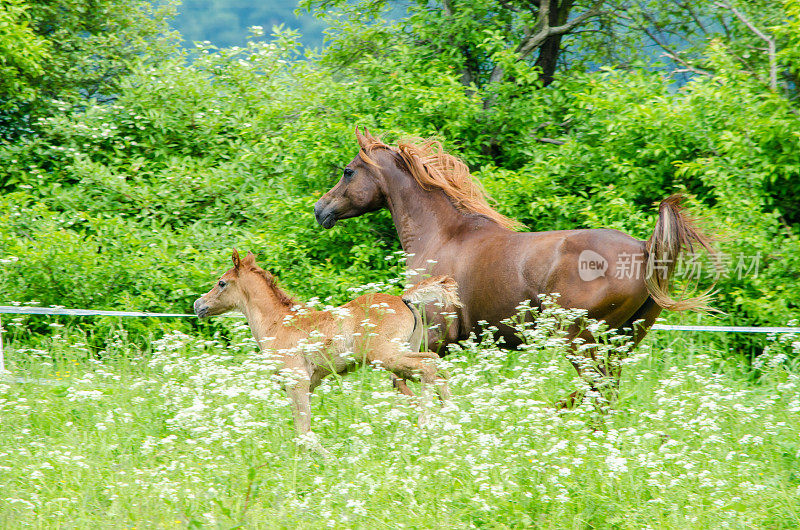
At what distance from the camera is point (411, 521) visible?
3504mm

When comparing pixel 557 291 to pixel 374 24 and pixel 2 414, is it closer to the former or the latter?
pixel 2 414

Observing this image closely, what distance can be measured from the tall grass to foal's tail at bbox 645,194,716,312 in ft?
2.41

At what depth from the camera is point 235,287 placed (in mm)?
5699

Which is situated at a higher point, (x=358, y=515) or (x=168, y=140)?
(x=168, y=140)

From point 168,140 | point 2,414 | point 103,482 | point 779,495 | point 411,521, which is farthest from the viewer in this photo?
point 168,140

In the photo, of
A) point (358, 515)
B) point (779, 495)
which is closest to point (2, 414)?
point (358, 515)

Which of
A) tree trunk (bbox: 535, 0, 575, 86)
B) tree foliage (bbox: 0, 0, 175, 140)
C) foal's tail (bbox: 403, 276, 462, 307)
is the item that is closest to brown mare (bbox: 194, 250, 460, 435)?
foal's tail (bbox: 403, 276, 462, 307)

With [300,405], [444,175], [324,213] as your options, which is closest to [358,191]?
[324,213]

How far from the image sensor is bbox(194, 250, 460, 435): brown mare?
4887 millimetres

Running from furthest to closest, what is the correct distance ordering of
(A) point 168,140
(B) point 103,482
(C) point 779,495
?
(A) point 168,140, (B) point 103,482, (C) point 779,495

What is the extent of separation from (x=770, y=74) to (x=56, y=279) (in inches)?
288

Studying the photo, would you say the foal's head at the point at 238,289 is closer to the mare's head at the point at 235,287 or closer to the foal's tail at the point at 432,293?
the mare's head at the point at 235,287

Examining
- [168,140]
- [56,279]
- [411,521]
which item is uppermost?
[168,140]

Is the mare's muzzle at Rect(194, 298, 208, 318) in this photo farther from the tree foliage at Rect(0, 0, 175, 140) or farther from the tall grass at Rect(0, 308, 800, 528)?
the tree foliage at Rect(0, 0, 175, 140)
